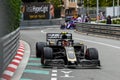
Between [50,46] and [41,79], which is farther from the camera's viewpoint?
[50,46]

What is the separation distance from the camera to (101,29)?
119 feet

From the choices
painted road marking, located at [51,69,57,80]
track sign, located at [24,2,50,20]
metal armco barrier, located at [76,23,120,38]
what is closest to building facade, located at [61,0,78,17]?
track sign, located at [24,2,50,20]

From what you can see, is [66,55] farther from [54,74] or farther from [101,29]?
[101,29]

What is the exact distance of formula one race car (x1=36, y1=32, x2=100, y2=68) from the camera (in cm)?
1455

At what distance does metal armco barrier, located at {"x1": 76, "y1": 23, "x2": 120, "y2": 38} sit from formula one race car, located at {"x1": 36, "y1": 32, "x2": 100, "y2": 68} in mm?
16388

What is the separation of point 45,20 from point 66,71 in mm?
47130

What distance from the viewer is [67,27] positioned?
174ft

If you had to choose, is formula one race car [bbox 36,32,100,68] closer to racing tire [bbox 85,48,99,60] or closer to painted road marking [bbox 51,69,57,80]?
racing tire [bbox 85,48,99,60]

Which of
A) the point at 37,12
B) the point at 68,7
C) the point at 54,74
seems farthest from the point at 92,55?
the point at 68,7

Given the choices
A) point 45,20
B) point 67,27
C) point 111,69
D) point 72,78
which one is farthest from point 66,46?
point 45,20

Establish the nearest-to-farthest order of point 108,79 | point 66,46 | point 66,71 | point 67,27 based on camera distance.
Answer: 1. point 108,79
2. point 66,71
3. point 66,46
4. point 67,27

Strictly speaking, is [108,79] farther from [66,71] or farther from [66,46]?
[66,46]

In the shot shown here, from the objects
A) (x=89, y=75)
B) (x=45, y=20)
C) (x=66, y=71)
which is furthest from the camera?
(x=45, y=20)

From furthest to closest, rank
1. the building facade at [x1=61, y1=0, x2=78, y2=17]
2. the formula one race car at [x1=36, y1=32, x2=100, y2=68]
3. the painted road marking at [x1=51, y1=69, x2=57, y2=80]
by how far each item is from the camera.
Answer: the building facade at [x1=61, y1=0, x2=78, y2=17]
the formula one race car at [x1=36, y1=32, x2=100, y2=68]
the painted road marking at [x1=51, y1=69, x2=57, y2=80]
